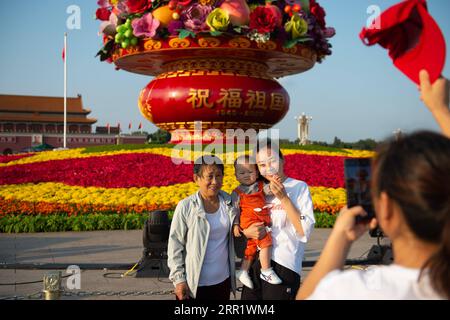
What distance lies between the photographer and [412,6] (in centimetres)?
159

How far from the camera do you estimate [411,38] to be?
5.40 ft

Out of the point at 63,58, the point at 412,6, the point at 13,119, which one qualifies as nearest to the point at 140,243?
the point at 412,6

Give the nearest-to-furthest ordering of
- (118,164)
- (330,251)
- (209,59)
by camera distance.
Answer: (330,251), (209,59), (118,164)

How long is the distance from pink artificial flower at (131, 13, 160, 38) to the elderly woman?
6663mm

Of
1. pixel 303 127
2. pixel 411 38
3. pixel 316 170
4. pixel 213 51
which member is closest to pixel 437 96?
pixel 411 38

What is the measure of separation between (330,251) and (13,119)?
4740 cm

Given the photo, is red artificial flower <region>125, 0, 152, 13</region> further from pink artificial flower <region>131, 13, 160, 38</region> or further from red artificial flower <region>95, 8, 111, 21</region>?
red artificial flower <region>95, 8, 111, 21</region>

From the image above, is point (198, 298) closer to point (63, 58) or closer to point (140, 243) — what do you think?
point (140, 243)

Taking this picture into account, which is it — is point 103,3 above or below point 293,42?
above

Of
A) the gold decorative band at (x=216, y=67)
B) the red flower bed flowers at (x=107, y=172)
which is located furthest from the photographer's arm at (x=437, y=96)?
the red flower bed flowers at (x=107, y=172)

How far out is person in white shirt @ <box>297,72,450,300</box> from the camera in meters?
1.23

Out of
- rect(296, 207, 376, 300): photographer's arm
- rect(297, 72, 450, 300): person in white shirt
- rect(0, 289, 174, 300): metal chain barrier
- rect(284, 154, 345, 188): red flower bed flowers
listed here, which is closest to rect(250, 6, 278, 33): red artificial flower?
rect(284, 154, 345, 188): red flower bed flowers

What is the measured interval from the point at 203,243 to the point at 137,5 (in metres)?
7.14

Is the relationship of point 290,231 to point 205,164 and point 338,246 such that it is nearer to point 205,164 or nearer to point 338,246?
point 205,164
